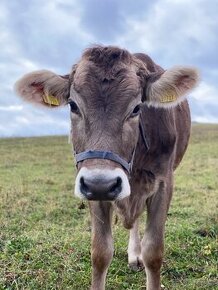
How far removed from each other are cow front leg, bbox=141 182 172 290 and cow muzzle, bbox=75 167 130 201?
1625 millimetres

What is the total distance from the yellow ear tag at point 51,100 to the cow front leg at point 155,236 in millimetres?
1478

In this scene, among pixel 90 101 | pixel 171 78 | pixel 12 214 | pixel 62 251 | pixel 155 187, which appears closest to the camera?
pixel 90 101

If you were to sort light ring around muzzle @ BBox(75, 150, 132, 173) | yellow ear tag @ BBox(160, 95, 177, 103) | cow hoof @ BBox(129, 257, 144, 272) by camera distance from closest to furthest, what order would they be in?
light ring around muzzle @ BBox(75, 150, 132, 173) → yellow ear tag @ BBox(160, 95, 177, 103) → cow hoof @ BBox(129, 257, 144, 272)

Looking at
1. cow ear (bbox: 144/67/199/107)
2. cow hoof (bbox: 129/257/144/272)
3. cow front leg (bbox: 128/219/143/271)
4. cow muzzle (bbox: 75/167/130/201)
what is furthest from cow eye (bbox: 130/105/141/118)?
cow hoof (bbox: 129/257/144/272)

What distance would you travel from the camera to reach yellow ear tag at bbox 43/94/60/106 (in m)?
5.26

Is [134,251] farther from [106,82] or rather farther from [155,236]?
[106,82]

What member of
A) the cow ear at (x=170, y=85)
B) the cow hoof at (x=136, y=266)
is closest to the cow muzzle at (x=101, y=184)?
the cow ear at (x=170, y=85)

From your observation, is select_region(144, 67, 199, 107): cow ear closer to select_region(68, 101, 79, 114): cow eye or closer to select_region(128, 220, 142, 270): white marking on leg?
select_region(68, 101, 79, 114): cow eye

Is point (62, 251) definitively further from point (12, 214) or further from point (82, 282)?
point (12, 214)

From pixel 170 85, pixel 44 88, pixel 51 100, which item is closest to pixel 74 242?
pixel 51 100

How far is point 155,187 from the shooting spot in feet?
18.7

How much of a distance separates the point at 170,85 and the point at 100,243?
6.04ft

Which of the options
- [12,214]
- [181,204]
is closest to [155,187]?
[12,214]

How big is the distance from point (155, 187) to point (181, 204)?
5.79m
